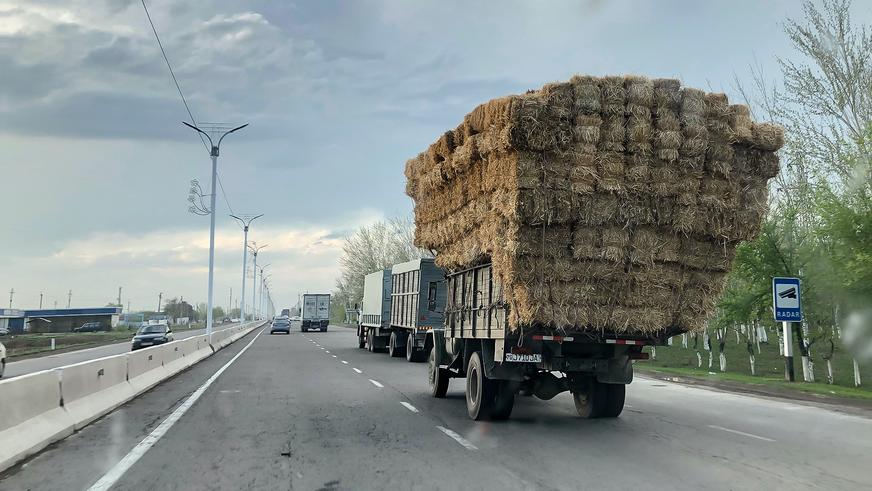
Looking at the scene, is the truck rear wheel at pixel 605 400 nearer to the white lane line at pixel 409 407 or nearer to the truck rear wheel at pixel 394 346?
the white lane line at pixel 409 407

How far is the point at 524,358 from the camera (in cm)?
980

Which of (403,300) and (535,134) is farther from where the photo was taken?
(403,300)

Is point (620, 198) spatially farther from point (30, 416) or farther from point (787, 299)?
point (787, 299)

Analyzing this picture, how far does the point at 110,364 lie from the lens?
12.9 metres

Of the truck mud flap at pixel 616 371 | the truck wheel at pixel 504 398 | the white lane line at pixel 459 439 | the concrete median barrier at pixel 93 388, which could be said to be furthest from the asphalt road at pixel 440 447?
the truck mud flap at pixel 616 371

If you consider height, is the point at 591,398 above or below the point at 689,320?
below

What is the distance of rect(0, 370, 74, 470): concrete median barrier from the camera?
297 inches

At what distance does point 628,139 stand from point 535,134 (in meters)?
1.25

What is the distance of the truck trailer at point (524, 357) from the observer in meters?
9.80

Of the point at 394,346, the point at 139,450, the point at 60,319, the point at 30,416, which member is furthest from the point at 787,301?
the point at 60,319

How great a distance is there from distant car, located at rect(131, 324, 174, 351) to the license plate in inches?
1306

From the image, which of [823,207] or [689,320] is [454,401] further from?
[823,207]

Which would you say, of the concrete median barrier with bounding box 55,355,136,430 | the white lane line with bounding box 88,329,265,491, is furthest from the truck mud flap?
the concrete median barrier with bounding box 55,355,136,430

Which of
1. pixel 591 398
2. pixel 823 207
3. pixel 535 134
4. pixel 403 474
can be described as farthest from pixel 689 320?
pixel 823 207
